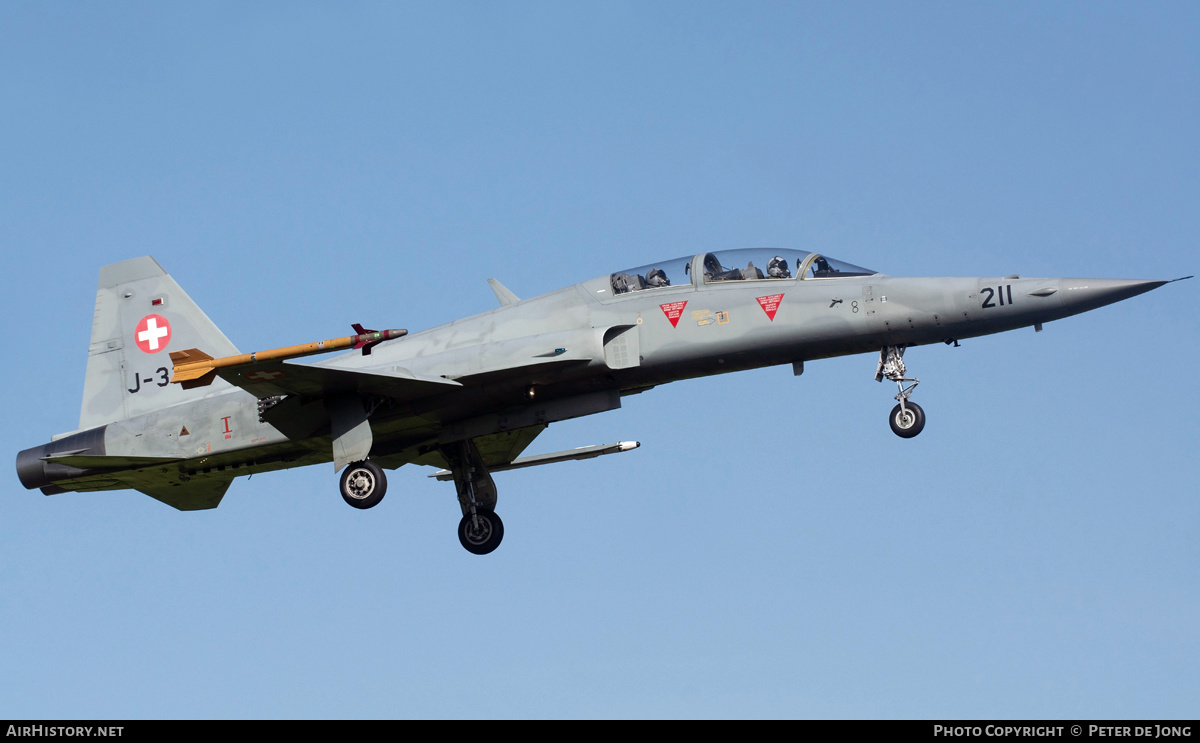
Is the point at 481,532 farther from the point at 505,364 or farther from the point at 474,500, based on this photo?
the point at 505,364

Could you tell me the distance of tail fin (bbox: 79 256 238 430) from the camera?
21.1 metres

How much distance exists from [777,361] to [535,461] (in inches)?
189

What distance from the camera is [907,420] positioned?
58.6ft

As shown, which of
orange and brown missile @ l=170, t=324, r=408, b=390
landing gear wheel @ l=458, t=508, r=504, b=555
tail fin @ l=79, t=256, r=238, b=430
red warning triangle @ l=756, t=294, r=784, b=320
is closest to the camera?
orange and brown missile @ l=170, t=324, r=408, b=390

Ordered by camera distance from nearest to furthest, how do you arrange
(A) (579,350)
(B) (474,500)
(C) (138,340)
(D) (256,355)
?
(D) (256,355)
(A) (579,350)
(C) (138,340)
(B) (474,500)

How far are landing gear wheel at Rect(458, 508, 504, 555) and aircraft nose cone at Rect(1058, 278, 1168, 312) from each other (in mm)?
9678

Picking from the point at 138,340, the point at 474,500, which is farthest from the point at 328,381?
the point at 138,340

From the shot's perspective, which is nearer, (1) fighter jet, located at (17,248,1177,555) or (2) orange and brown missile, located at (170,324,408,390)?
(2) orange and brown missile, located at (170,324,408,390)

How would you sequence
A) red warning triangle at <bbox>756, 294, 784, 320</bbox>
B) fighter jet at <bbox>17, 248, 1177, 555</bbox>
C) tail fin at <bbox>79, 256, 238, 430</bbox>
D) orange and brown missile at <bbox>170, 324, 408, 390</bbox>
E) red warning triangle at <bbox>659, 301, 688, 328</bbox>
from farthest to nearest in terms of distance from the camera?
tail fin at <bbox>79, 256, 238, 430</bbox> < red warning triangle at <bbox>659, 301, 688, 328</bbox> < red warning triangle at <bbox>756, 294, 784, 320</bbox> < fighter jet at <bbox>17, 248, 1177, 555</bbox> < orange and brown missile at <bbox>170, 324, 408, 390</bbox>

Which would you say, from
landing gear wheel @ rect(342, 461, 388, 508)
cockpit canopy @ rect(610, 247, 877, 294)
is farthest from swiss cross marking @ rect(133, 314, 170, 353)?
cockpit canopy @ rect(610, 247, 877, 294)

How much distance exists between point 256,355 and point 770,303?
7023mm

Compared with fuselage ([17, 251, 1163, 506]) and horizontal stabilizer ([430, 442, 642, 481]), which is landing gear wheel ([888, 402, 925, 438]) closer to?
fuselage ([17, 251, 1163, 506])
